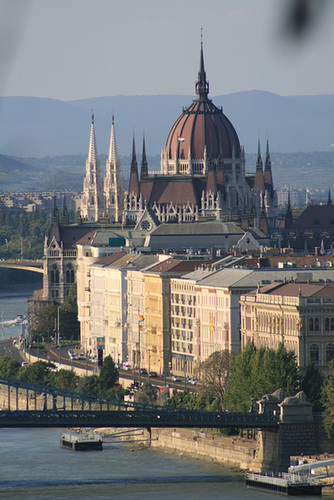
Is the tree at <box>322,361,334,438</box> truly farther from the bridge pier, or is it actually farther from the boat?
the boat

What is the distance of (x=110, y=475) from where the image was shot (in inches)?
2837

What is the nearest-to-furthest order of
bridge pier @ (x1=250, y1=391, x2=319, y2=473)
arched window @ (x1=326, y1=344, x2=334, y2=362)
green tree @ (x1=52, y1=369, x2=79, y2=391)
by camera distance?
bridge pier @ (x1=250, y1=391, x2=319, y2=473) < arched window @ (x1=326, y1=344, x2=334, y2=362) < green tree @ (x1=52, y1=369, x2=79, y2=391)

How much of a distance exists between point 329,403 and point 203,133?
405 ft

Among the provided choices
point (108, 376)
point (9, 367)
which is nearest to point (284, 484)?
point (108, 376)

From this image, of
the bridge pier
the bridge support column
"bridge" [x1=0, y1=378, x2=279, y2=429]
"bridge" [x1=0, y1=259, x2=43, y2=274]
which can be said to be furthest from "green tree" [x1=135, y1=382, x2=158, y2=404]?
"bridge" [x1=0, y1=259, x2=43, y2=274]

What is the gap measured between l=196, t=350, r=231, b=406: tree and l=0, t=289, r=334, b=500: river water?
4.01 meters

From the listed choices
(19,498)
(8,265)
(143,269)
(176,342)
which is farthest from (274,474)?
(8,265)

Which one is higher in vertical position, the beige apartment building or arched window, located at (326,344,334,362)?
the beige apartment building

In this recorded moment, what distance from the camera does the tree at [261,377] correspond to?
74.1 metres

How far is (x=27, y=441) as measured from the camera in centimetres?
8419

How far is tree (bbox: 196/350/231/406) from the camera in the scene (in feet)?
270

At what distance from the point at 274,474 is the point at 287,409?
7.30 ft

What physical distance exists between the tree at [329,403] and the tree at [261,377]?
1.41 meters

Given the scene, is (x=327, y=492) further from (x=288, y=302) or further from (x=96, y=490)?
(x=288, y=302)
